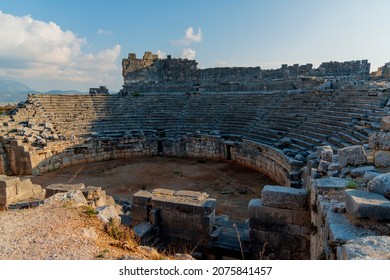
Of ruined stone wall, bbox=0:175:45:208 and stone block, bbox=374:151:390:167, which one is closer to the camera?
stone block, bbox=374:151:390:167

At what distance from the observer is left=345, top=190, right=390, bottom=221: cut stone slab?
3.28 m

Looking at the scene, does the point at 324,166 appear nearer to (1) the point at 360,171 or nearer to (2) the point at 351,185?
(1) the point at 360,171

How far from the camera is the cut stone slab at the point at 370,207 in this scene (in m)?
3.28

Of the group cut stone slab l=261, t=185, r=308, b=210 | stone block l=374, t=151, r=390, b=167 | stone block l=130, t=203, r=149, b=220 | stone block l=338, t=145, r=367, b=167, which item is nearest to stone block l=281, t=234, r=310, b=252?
cut stone slab l=261, t=185, r=308, b=210

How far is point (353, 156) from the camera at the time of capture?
608cm

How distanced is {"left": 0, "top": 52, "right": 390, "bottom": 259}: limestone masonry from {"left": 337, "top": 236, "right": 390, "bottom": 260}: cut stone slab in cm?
1

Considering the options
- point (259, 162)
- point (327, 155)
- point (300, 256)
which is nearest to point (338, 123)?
point (259, 162)

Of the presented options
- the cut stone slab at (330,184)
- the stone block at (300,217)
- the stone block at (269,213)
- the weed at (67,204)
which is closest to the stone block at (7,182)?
the weed at (67,204)

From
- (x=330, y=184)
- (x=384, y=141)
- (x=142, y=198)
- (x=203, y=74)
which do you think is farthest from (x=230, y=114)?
(x=330, y=184)

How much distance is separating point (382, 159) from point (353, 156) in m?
0.60

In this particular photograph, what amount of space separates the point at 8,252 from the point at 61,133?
13861 millimetres

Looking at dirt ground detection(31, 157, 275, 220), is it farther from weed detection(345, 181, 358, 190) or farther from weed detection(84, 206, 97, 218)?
weed detection(345, 181, 358, 190)

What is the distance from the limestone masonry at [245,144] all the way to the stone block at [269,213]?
21mm

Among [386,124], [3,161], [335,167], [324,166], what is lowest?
[3,161]
